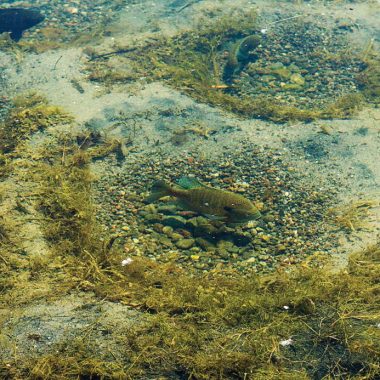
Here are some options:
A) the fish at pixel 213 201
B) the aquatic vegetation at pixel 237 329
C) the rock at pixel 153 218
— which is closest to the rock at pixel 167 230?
the rock at pixel 153 218

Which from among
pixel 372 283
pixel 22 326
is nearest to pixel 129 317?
pixel 22 326

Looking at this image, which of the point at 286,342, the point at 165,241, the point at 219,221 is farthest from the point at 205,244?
the point at 286,342

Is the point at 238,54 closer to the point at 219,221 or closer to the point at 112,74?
the point at 112,74

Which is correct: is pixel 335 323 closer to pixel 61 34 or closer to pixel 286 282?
pixel 286 282

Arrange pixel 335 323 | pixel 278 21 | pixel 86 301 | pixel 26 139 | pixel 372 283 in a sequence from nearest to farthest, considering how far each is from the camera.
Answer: pixel 335 323
pixel 86 301
pixel 372 283
pixel 26 139
pixel 278 21

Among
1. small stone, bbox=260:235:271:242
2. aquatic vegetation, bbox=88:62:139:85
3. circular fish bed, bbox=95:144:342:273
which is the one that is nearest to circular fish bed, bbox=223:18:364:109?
circular fish bed, bbox=95:144:342:273

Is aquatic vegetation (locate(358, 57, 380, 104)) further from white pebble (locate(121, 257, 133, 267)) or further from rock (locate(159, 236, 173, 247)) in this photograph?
white pebble (locate(121, 257, 133, 267))

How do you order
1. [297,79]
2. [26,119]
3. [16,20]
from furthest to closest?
[16,20], [297,79], [26,119]
